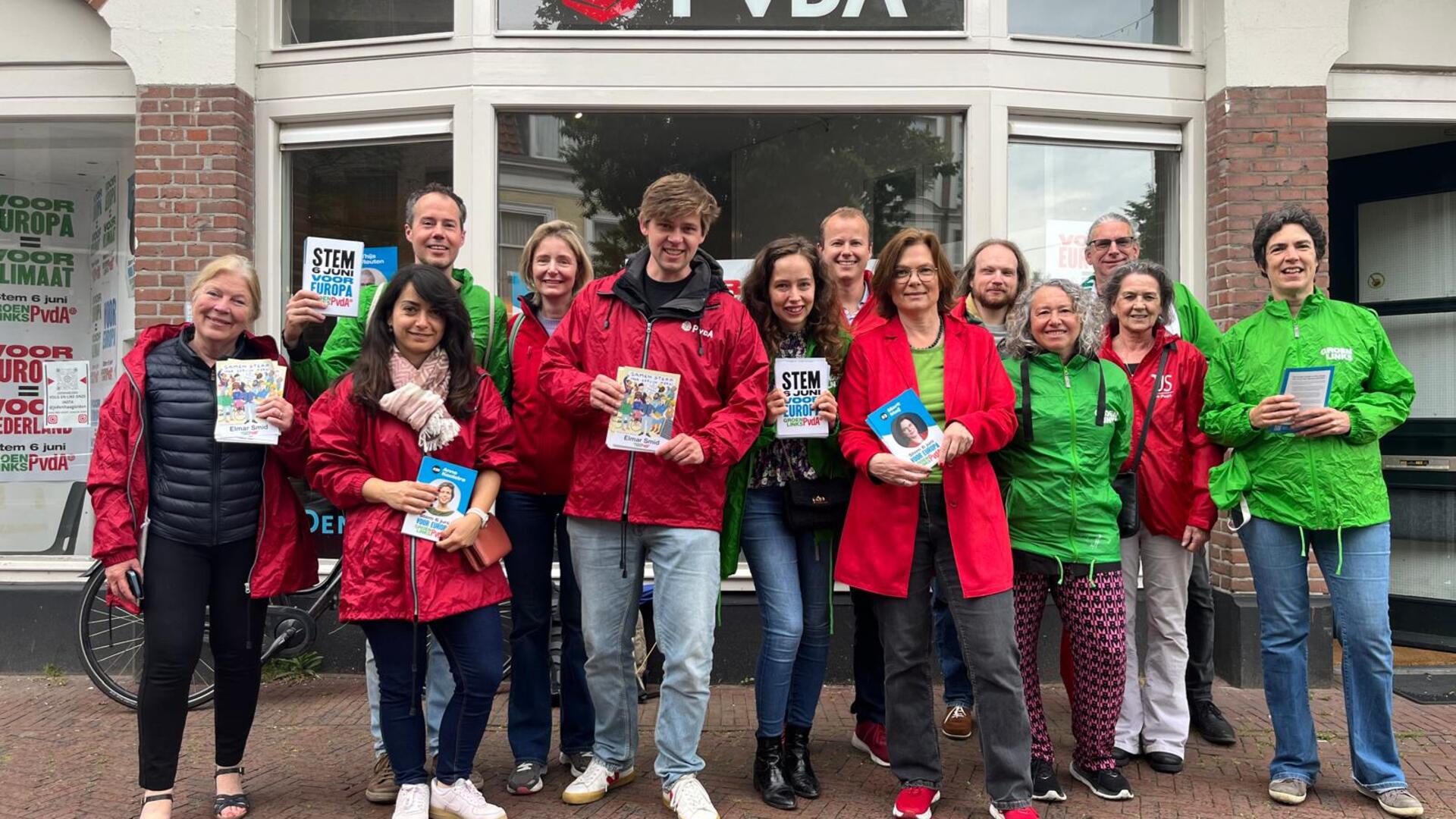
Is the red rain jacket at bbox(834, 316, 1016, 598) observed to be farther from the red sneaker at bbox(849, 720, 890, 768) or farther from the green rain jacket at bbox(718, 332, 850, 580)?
the red sneaker at bbox(849, 720, 890, 768)

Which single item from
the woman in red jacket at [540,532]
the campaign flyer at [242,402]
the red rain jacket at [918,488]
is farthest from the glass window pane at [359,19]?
the red rain jacket at [918,488]

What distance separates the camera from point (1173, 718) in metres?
4.55

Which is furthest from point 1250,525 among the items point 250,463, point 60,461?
point 60,461

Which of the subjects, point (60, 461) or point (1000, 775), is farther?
point (60, 461)

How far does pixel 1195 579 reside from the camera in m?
4.98

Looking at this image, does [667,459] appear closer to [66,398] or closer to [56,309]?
Answer: [66,398]

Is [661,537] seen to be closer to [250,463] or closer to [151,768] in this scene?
[250,463]

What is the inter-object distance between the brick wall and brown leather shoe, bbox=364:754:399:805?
4564mm

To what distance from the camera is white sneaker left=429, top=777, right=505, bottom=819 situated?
3.83 meters

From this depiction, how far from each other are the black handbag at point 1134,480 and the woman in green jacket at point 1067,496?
10.3 inches

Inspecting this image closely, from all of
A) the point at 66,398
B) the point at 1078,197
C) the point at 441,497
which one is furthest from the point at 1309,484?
the point at 66,398

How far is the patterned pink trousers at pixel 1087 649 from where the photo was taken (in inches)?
158

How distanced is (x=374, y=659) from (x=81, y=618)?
279cm

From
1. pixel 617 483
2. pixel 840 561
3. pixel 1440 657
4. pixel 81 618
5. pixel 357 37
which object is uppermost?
pixel 357 37
